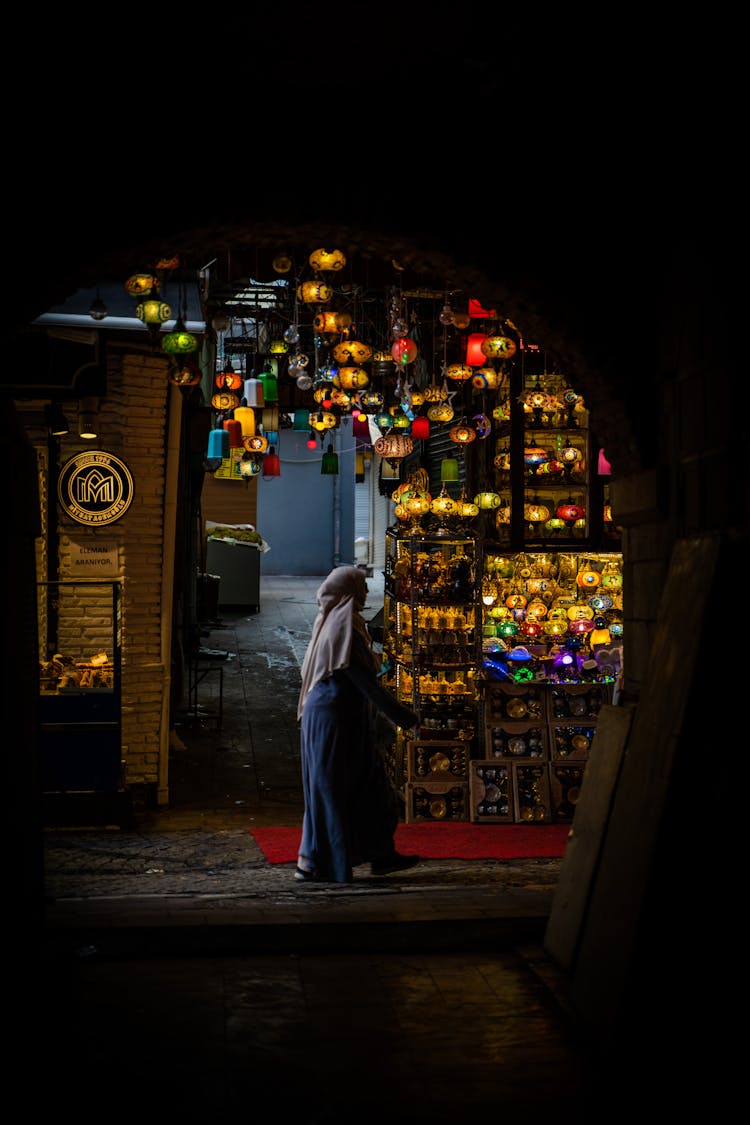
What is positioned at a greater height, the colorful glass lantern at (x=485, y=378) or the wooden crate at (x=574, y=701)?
the colorful glass lantern at (x=485, y=378)

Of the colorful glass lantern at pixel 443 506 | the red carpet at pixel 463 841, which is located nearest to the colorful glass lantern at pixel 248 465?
the colorful glass lantern at pixel 443 506

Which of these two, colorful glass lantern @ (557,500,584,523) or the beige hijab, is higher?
colorful glass lantern @ (557,500,584,523)

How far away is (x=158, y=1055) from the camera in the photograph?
4.30m

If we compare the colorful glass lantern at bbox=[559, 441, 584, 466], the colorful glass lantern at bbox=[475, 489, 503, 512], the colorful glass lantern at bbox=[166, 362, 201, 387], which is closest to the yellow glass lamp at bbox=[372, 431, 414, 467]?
the colorful glass lantern at bbox=[475, 489, 503, 512]

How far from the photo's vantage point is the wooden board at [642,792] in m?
4.36

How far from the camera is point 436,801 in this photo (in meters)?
9.41

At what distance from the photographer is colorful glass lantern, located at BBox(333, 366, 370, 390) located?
10.8 metres

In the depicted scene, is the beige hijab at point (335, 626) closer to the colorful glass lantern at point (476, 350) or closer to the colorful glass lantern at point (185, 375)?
the colorful glass lantern at point (185, 375)

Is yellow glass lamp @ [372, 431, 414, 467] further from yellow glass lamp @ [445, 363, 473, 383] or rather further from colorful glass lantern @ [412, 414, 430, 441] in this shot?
yellow glass lamp @ [445, 363, 473, 383]

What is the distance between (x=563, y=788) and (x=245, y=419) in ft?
23.0

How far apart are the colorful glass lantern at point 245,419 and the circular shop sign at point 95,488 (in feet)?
15.4

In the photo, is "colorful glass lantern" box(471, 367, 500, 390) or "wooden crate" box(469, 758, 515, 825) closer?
"wooden crate" box(469, 758, 515, 825)

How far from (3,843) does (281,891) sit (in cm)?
223

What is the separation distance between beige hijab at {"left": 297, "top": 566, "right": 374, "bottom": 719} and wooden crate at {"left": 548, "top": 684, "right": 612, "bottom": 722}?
9.24 ft
